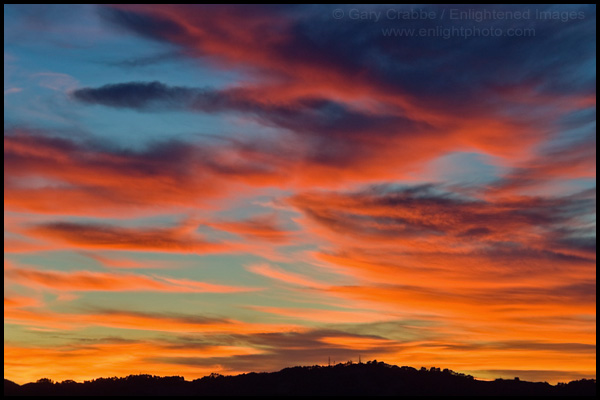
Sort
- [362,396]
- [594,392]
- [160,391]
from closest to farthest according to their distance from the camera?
1. [594,392]
2. [362,396]
3. [160,391]

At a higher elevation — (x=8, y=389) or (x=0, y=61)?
(x=0, y=61)

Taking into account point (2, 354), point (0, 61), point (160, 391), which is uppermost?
point (0, 61)

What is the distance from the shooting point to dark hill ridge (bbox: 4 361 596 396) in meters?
121

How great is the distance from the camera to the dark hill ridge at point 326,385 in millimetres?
120812

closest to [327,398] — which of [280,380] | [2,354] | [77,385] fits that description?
[280,380]

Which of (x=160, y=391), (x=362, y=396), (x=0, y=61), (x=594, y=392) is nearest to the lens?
(x=0, y=61)

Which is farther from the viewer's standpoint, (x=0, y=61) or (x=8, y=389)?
(x=8, y=389)

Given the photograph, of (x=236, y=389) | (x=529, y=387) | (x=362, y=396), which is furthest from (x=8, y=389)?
(x=529, y=387)

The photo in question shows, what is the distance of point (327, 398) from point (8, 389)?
2092 inches

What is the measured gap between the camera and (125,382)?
Answer: 13225 cm

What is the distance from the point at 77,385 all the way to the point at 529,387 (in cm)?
7803

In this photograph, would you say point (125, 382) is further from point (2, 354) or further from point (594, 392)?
point (594, 392)

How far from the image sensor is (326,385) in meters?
126

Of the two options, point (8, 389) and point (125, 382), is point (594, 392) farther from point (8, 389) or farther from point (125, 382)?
point (8, 389)
